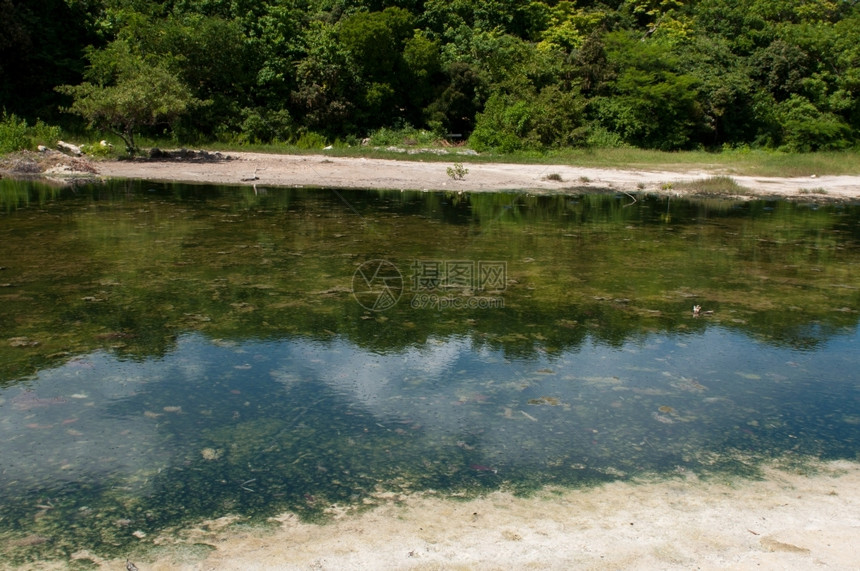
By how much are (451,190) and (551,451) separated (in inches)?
490

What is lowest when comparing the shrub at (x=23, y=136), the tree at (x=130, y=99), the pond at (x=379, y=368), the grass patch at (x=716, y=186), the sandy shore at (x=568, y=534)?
the sandy shore at (x=568, y=534)

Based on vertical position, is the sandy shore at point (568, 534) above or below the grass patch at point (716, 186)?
below

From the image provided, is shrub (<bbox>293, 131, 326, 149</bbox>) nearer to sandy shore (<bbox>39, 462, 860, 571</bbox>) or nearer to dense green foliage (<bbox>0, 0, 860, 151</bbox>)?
dense green foliage (<bbox>0, 0, 860, 151</bbox>)

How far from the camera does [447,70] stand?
1111 inches

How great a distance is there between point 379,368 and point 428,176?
518 inches

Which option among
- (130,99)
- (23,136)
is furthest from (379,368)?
(23,136)

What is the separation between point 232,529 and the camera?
3.21 m

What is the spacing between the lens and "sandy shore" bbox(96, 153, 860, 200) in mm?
16641
